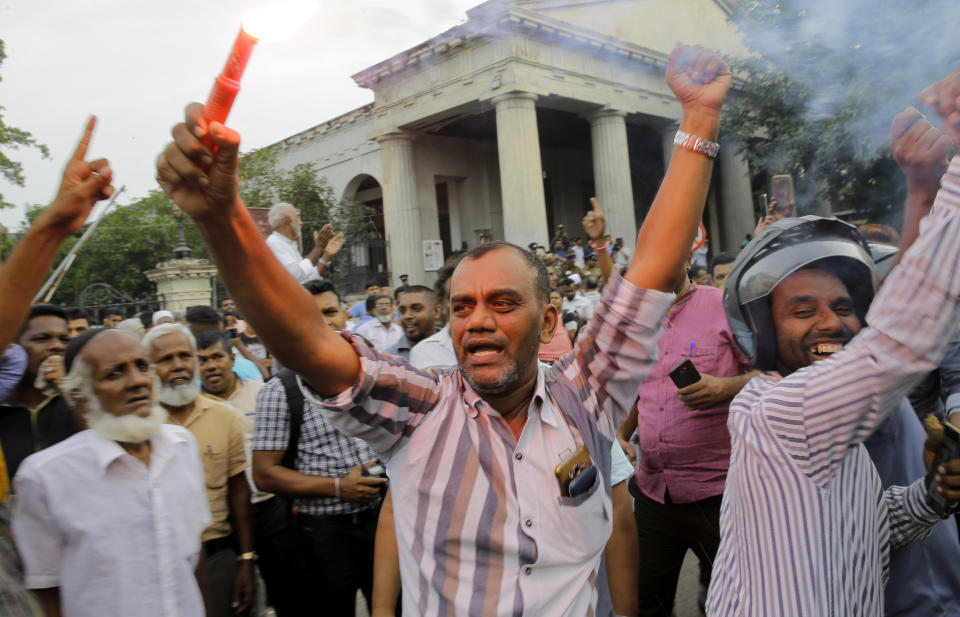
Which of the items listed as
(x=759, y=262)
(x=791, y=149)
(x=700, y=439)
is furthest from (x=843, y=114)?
(x=759, y=262)

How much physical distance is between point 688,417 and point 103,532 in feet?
7.93

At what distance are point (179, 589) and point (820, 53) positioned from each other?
148 inches

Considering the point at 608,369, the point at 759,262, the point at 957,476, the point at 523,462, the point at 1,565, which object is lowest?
the point at 1,565

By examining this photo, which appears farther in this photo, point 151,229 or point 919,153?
point 151,229

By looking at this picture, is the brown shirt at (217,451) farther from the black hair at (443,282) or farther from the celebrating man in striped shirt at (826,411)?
the celebrating man in striped shirt at (826,411)

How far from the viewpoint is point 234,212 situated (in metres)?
1.30

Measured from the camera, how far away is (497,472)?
162 centimetres

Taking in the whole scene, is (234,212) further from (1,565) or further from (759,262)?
(1,565)

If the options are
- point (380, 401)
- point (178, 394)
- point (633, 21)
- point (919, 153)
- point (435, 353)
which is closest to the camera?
point (380, 401)

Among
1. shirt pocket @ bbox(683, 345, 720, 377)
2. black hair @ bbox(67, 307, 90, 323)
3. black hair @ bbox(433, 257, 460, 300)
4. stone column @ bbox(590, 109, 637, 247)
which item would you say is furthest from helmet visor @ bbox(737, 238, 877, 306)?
stone column @ bbox(590, 109, 637, 247)

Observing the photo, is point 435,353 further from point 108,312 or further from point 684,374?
point 108,312

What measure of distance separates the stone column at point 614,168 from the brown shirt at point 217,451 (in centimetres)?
1564

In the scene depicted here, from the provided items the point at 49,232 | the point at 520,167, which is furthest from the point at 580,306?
the point at 49,232

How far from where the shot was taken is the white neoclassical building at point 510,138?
11.6 meters
